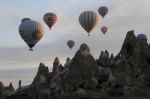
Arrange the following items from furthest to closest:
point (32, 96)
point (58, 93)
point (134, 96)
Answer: point (32, 96)
point (58, 93)
point (134, 96)

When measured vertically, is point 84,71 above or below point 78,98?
above

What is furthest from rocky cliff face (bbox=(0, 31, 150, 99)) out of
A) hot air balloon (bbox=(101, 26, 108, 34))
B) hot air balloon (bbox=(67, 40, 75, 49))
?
hot air balloon (bbox=(101, 26, 108, 34))

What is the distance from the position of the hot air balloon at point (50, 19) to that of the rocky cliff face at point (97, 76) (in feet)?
26.7

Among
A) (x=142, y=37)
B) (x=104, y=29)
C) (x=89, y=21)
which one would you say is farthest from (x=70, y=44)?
(x=89, y=21)

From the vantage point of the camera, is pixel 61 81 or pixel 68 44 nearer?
pixel 61 81

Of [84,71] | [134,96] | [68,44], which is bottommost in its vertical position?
[134,96]

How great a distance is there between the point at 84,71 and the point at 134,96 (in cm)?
1251

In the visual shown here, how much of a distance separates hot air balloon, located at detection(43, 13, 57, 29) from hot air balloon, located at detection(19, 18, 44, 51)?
333 inches

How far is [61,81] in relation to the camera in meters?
70.9

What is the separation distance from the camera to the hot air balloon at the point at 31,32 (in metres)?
59.3

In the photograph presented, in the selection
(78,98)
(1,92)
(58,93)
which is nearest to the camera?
(78,98)

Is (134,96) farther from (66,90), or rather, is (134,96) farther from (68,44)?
(68,44)

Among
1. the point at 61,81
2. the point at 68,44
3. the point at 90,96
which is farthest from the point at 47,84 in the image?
the point at 90,96

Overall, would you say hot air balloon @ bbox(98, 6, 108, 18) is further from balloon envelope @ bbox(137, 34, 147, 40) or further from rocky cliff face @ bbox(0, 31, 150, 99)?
balloon envelope @ bbox(137, 34, 147, 40)
